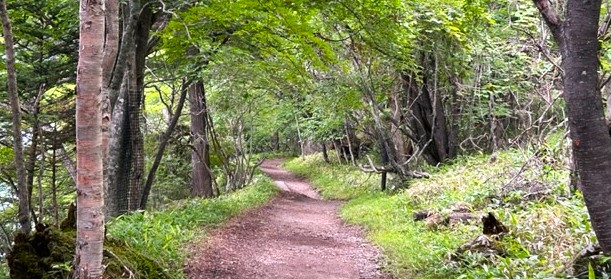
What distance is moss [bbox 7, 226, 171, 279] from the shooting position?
15.8 feet

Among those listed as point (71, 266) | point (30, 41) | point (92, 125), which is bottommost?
point (71, 266)

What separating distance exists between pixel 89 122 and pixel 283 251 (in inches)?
228

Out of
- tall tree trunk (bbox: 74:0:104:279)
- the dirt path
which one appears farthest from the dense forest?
the dirt path

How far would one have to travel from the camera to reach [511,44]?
45.4ft

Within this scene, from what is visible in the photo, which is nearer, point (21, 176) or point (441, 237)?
point (21, 176)

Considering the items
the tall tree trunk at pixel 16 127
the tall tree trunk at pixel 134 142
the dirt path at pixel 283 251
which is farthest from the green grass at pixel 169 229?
the tall tree trunk at pixel 16 127

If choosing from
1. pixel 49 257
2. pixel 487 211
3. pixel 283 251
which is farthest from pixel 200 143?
pixel 49 257

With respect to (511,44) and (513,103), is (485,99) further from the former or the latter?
(511,44)

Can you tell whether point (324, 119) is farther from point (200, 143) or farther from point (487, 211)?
point (487, 211)

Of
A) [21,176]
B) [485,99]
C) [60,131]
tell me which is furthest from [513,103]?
[21,176]

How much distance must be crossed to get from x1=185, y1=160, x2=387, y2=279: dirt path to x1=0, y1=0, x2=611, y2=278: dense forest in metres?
0.43

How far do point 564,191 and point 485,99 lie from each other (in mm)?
8892

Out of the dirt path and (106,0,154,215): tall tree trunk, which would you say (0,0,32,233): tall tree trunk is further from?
(106,0,154,215): tall tree trunk

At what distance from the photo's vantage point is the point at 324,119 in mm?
20828
